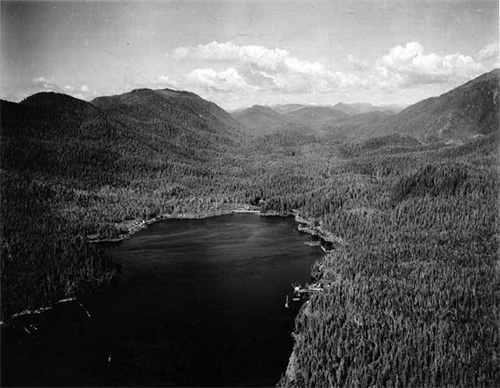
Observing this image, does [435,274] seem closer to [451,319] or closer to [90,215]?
[451,319]

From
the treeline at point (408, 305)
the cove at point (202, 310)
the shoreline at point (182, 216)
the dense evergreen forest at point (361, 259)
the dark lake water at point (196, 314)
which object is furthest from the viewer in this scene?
the shoreline at point (182, 216)

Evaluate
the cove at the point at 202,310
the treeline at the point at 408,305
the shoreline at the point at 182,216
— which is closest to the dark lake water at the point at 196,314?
the cove at the point at 202,310

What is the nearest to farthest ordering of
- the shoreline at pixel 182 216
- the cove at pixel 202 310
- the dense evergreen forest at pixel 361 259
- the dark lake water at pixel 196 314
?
1. the dark lake water at pixel 196 314
2. the cove at pixel 202 310
3. the dense evergreen forest at pixel 361 259
4. the shoreline at pixel 182 216

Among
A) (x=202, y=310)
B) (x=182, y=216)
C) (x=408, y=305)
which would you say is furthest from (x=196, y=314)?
(x=182, y=216)

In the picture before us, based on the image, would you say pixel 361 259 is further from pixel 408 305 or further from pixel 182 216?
pixel 182 216

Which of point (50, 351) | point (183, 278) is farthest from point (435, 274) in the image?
point (50, 351)

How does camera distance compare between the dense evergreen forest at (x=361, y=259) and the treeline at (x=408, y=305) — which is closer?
the treeline at (x=408, y=305)

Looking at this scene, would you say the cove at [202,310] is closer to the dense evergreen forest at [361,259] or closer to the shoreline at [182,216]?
the dense evergreen forest at [361,259]
